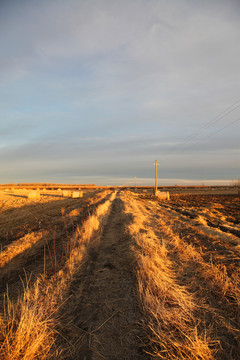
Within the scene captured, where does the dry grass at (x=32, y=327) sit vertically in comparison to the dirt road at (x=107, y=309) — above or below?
above

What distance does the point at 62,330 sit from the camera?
9.75 ft

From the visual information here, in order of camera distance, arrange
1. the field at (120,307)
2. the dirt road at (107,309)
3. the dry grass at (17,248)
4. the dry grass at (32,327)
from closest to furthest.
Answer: the dry grass at (32,327) < the field at (120,307) < the dirt road at (107,309) < the dry grass at (17,248)

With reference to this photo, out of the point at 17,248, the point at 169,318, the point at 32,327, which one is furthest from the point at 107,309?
the point at 17,248

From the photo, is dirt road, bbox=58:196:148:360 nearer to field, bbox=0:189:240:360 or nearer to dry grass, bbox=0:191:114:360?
field, bbox=0:189:240:360

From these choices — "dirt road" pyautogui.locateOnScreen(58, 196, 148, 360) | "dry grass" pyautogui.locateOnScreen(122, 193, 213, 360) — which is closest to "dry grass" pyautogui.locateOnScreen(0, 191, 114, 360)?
"dirt road" pyautogui.locateOnScreen(58, 196, 148, 360)

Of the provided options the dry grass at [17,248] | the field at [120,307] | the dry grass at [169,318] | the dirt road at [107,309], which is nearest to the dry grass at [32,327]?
the field at [120,307]

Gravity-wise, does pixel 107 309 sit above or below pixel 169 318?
below

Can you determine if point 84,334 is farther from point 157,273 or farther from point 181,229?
point 181,229

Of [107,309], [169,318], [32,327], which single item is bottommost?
[107,309]

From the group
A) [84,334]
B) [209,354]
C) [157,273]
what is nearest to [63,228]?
[157,273]

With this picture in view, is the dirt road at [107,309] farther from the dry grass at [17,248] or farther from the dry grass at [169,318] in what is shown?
the dry grass at [17,248]

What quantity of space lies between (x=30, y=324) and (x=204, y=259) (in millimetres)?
5600

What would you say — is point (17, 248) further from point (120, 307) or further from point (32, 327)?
point (120, 307)

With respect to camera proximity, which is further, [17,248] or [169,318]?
[17,248]
